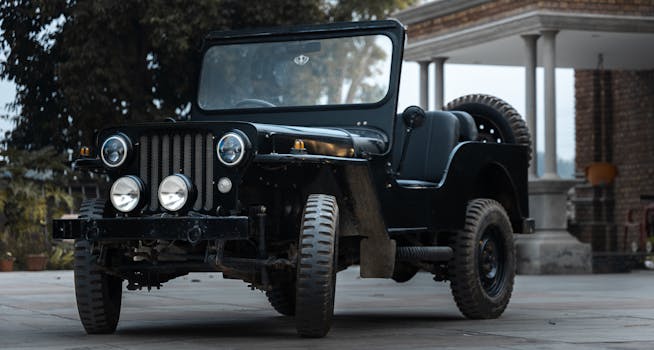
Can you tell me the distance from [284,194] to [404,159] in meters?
1.81

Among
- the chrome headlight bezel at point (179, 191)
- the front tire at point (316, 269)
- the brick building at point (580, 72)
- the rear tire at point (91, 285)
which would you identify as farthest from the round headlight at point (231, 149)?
the brick building at point (580, 72)

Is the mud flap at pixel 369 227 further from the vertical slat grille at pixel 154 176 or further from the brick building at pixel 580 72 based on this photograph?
the brick building at pixel 580 72

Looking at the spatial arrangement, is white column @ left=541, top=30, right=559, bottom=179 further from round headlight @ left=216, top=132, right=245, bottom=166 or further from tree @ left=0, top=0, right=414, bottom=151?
round headlight @ left=216, top=132, right=245, bottom=166

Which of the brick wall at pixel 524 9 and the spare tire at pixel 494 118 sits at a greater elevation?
the brick wall at pixel 524 9

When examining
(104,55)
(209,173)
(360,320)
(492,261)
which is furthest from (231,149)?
(104,55)

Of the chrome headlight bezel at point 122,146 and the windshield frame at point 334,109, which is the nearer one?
the chrome headlight bezel at point 122,146

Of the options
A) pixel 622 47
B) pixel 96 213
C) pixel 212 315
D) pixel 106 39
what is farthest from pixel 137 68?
pixel 96 213

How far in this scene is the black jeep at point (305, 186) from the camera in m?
7.61

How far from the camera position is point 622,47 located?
70.0 ft

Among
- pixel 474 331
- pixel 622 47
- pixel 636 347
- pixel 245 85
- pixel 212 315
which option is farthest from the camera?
pixel 622 47

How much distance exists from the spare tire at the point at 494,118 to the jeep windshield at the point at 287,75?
4.69 ft

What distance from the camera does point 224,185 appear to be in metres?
7.61

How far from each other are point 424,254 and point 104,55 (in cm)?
1835

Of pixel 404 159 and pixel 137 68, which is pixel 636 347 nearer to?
pixel 404 159
